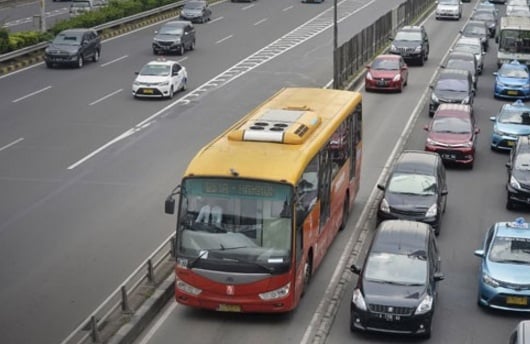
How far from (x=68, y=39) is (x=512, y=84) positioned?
21.1 m

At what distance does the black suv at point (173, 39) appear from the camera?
5497 centimetres

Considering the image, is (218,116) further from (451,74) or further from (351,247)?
(351,247)

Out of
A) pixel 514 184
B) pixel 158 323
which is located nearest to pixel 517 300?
pixel 158 323

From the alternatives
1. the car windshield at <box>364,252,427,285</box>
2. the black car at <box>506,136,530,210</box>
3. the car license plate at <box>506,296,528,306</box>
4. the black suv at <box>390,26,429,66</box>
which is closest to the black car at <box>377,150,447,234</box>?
the black car at <box>506,136,530,210</box>

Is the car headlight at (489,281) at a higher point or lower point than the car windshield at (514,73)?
higher

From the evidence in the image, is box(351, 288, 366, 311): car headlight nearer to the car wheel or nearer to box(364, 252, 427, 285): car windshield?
box(364, 252, 427, 285): car windshield

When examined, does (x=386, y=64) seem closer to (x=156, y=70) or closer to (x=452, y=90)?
(x=452, y=90)

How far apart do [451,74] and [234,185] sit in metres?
24.9

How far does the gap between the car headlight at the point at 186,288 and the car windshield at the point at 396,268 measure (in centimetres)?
310

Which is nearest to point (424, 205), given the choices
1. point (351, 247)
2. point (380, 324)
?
point (351, 247)

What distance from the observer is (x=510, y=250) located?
21.8m

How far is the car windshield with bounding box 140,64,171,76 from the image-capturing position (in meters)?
44.3

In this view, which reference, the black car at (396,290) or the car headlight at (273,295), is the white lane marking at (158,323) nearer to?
the car headlight at (273,295)

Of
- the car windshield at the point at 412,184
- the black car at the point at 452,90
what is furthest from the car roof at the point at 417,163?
the black car at the point at 452,90
